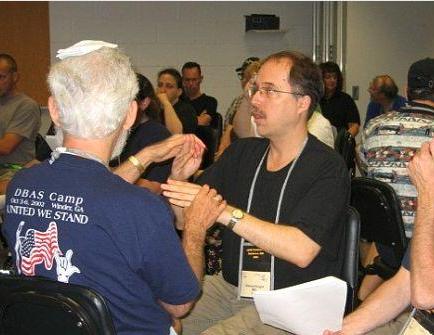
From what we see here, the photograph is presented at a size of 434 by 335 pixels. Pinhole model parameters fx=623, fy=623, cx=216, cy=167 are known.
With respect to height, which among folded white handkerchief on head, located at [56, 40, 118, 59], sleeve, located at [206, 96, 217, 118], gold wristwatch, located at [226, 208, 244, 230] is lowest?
gold wristwatch, located at [226, 208, 244, 230]

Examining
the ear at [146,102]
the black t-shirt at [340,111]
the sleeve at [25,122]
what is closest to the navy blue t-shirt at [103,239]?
the ear at [146,102]

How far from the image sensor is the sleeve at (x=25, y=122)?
4.48 m

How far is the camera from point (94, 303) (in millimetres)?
1251

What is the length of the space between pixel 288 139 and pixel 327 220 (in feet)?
1.13

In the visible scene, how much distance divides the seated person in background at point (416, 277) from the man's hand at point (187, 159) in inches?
29.2

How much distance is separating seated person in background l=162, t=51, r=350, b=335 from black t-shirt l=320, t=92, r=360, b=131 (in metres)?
4.01

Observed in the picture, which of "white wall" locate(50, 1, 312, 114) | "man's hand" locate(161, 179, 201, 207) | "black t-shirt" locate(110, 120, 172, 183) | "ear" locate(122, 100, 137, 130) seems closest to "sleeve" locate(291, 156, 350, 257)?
"man's hand" locate(161, 179, 201, 207)

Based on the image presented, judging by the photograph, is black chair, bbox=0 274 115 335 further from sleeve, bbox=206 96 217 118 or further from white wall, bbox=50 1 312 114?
white wall, bbox=50 1 312 114

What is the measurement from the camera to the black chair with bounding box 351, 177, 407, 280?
8.18 feet

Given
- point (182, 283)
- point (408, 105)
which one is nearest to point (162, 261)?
point (182, 283)

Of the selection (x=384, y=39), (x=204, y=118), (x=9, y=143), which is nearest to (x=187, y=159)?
(x=9, y=143)

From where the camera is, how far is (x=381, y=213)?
2.55 meters

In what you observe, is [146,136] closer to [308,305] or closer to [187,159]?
[187,159]

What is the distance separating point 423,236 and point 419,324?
213 mm
